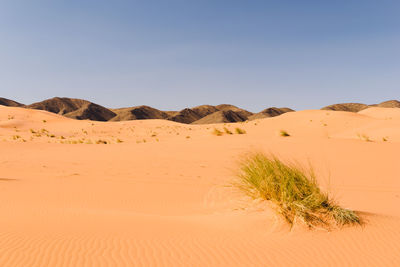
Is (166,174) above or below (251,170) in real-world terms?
below

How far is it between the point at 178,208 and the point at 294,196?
2891 millimetres

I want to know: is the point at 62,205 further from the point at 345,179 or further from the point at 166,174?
the point at 345,179

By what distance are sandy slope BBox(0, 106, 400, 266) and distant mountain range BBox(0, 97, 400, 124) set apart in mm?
76640

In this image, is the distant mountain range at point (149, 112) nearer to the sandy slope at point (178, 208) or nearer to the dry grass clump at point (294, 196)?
the sandy slope at point (178, 208)

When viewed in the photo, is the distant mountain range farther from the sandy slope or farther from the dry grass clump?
the dry grass clump

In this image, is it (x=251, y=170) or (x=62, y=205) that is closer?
(x=251, y=170)

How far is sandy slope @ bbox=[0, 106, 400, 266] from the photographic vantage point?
3404mm

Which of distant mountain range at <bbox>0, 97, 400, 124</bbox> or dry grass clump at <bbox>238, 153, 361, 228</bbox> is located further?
distant mountain range at <bbox>0, 97, 400, 124</bbox>

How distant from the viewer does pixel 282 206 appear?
441cm

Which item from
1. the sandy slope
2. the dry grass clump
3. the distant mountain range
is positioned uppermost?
the distant mountain range

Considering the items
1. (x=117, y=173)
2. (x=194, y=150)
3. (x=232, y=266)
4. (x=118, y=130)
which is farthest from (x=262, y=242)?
(x=118, y=130)

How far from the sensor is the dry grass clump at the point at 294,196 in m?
4.24

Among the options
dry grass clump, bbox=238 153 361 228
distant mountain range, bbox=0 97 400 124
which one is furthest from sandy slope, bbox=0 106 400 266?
distant mountain range, bbox=0 97 400 124

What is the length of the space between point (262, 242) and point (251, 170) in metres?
1.64
